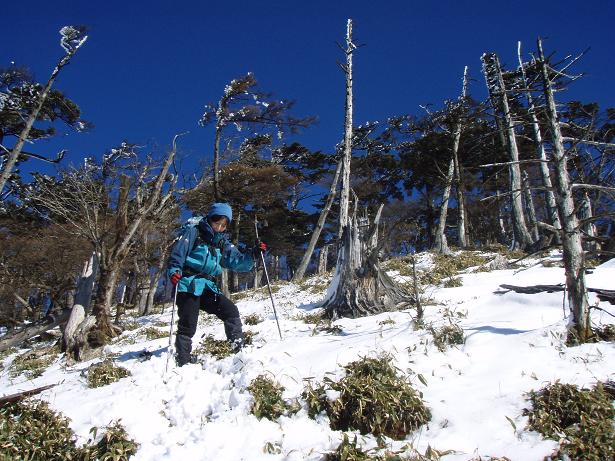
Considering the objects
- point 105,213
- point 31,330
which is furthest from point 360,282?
point 105,213

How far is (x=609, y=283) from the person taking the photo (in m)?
5.23

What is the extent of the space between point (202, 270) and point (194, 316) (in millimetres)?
549

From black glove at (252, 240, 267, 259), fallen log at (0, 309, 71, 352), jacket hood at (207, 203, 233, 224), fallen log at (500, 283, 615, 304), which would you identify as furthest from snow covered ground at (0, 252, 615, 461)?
fallen log at (0, 309, 71, 352)

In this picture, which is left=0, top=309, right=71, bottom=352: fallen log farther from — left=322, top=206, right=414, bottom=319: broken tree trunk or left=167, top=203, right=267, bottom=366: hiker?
left=322, top=206, right=414, bottom=319: broken tree trunk

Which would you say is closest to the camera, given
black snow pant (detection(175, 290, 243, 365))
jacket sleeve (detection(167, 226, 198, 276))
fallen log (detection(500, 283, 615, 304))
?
fallen log (detection(500, 283, 615, 304))

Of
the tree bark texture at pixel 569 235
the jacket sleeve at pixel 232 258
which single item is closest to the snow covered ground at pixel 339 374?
the tree bark texture at pixel 569 235

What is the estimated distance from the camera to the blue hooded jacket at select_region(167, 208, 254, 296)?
4391mm

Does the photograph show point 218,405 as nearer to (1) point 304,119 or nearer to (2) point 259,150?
(1) point 304,119

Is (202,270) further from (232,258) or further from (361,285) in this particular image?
(361,285)

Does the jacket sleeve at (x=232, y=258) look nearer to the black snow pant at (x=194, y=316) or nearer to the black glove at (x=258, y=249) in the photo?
the black glove at (x=258, y=249)

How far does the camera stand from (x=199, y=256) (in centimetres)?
455

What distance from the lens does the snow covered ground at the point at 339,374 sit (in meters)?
2.52

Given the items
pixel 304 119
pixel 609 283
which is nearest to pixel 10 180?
pixel 304 119

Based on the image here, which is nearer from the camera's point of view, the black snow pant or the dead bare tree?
the black snow pant
